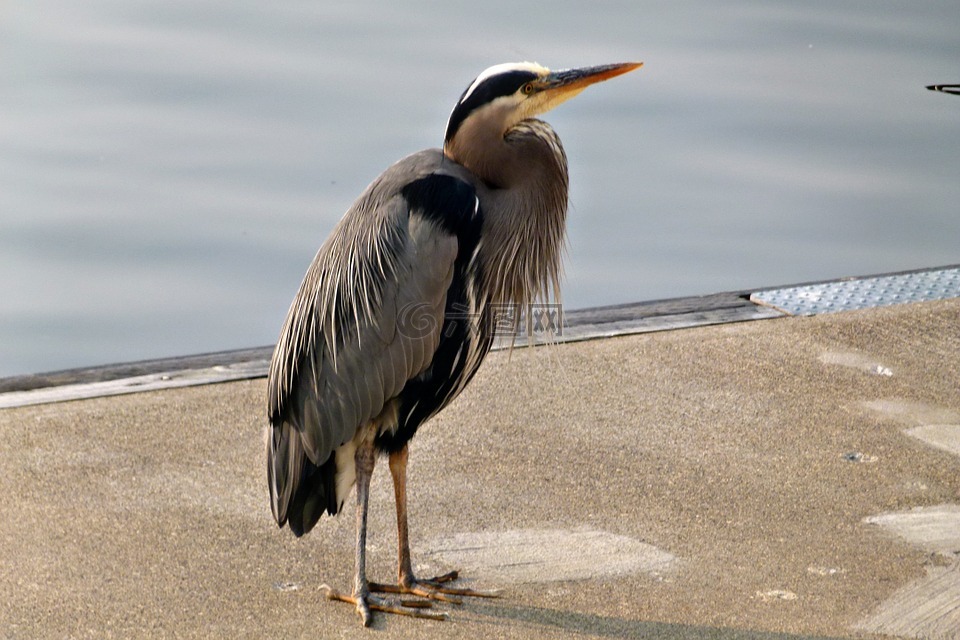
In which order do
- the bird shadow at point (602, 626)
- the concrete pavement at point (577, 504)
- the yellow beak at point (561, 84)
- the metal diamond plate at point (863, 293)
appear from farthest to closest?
the metal diamond plate at point (863, 293) → the yellow beak at point (561, 84) → the concrete pavement at point (577, 504) → the bird shadow at point (602, 626)

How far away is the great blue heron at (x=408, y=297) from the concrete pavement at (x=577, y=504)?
0.30 m

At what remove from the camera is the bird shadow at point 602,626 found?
11.1 ft

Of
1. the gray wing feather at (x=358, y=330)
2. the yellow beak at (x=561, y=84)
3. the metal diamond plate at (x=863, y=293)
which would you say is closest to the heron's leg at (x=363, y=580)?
the gray wing feather at (x=358, y=330)

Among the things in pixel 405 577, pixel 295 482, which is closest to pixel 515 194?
pixel 295 482

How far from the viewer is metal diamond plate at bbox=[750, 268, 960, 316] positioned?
19.4 feet

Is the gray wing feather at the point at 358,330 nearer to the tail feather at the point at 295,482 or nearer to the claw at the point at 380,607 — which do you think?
the tail feather at the point at 295,482

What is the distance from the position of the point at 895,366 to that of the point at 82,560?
322cm

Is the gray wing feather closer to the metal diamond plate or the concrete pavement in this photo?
the concrete pavement

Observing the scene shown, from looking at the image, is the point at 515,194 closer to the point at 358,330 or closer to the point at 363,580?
the point at 358,330

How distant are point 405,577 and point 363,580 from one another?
146 mm

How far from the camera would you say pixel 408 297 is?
11.6 feet

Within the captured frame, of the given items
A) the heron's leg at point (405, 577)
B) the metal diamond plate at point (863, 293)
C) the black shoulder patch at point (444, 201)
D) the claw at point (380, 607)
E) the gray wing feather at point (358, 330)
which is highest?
the black shoulder patch at point (444, 201)

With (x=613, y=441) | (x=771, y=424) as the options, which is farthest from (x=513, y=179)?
(x=771, y=424)

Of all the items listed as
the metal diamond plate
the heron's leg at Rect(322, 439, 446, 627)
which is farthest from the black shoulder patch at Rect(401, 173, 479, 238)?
the metal diamond plate
